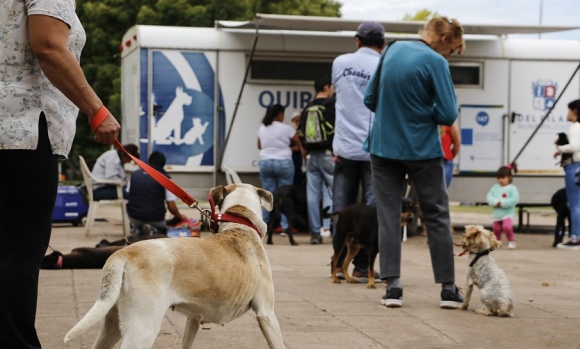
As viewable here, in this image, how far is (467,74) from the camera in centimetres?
1559

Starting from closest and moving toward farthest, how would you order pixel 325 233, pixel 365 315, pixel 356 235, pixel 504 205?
pixel 365 315
pixel 356 235
pixel 504 205
pixel 325 233

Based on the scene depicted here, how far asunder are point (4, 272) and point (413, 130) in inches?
150

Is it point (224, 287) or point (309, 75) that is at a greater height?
point (309, 75)

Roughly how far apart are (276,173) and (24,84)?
10.1m

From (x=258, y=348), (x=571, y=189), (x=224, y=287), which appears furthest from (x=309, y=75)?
(x=224, y=287)

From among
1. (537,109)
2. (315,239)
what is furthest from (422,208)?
(537,109)

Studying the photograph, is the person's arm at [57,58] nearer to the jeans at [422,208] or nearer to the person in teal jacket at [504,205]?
the jeans at [422,208]

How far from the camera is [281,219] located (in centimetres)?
1486

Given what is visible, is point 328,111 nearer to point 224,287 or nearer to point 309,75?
point 309,75

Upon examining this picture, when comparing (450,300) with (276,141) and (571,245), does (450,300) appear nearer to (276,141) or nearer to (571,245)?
(571,245)

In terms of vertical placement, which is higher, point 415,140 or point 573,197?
point 415,140

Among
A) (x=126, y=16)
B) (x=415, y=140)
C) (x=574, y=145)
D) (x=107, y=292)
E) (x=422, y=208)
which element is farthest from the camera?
(x=126, y=16)

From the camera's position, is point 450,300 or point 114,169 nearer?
point 450,300

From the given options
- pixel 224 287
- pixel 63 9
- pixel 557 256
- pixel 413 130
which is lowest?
pixel 557 256
